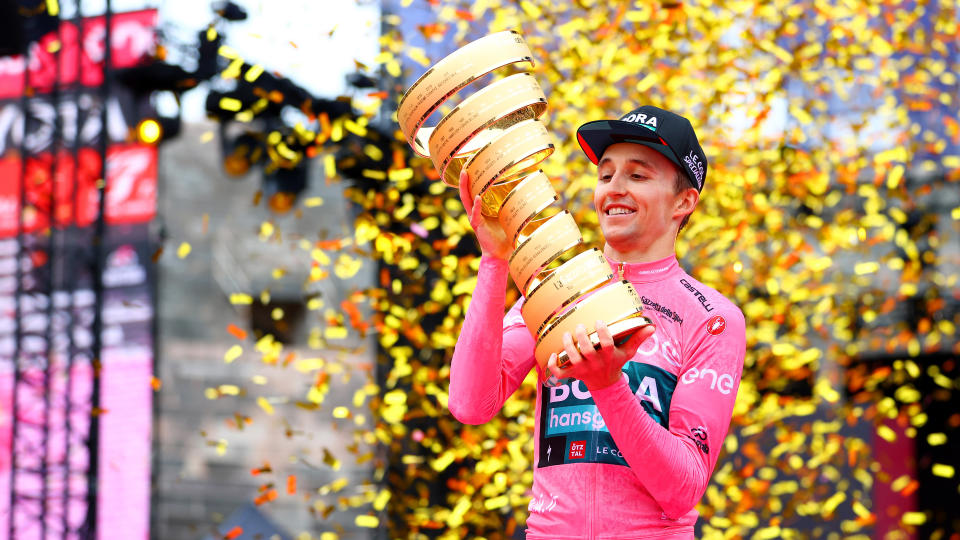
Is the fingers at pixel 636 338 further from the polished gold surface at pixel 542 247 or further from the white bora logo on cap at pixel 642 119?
the white bora logo on cap at pixel 642 119

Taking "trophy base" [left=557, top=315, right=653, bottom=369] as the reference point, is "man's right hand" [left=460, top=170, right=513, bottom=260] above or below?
above

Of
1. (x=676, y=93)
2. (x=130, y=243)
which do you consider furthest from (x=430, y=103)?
(x=130, y=243)

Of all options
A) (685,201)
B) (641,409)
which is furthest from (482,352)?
(685,201)

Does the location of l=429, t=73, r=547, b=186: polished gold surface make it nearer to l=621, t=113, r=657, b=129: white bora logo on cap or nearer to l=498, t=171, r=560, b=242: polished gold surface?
l=498, t=171, r=560, b=242: polished gold surface

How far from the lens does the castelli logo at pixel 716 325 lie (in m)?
2.18

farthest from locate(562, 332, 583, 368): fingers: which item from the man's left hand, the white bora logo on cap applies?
the white bora logo on cap

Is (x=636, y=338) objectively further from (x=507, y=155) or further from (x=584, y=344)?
(x=507, y=155)

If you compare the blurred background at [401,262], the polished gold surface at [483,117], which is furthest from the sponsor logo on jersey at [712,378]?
the blurred background at [401,262]

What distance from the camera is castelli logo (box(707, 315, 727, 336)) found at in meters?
2.18

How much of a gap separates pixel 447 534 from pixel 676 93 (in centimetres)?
298

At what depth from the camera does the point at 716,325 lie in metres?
2.18

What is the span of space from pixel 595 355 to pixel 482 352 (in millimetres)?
342

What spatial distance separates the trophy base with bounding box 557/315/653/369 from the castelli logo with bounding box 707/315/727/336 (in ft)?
1.36

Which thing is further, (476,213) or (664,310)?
(664,310)
